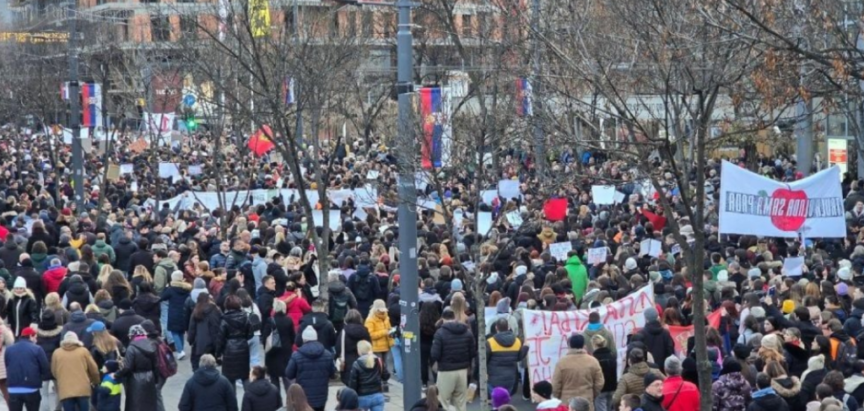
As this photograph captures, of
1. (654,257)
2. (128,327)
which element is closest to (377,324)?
(128,327)

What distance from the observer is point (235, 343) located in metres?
15.5

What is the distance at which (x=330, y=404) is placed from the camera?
16469 millimetres

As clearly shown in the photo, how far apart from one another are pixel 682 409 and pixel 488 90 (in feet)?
44.9

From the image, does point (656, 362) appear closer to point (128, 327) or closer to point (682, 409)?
point (682, 409)

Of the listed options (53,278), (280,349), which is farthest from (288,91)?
(280,349)

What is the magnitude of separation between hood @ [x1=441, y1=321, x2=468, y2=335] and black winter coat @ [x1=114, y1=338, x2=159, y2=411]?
121 inches

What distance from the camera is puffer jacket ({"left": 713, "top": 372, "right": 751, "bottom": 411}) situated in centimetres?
1261

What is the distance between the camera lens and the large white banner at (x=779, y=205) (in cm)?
1795

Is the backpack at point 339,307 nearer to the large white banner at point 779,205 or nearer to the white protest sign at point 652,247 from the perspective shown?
the large white banner at point 779,205

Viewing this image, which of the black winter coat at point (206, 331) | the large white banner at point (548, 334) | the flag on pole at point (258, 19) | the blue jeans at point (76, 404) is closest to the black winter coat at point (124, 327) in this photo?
the black winter coat at point (206, 331)

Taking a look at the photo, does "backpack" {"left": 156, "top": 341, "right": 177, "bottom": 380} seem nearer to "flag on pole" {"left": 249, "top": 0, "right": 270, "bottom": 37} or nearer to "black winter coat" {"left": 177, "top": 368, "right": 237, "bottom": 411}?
"black winter coat" {"left": 177, "top": 368, "right": 237, "bottom": 411}

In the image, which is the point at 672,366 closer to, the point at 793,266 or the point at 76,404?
the point at 76,404

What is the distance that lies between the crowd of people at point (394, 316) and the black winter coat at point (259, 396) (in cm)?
2

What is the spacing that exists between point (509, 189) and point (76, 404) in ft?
52.1
